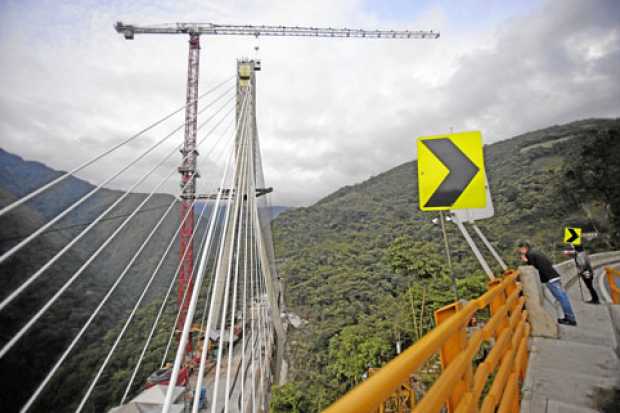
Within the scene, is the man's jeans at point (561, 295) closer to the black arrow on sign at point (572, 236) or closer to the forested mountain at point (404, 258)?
the black arrow on sign at point (572, 236)

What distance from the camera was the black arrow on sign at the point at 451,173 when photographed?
201cm

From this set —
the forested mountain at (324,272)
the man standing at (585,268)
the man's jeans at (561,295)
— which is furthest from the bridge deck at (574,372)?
the forested mountain at (324,272)

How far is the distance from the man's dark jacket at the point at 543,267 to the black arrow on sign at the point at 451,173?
2.48 meters

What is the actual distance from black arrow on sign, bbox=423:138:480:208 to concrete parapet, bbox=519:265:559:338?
2175mm

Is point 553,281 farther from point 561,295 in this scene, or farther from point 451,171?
point 451,171

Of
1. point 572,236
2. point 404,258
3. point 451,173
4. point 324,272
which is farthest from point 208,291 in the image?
point 324,272

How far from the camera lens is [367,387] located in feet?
1.74

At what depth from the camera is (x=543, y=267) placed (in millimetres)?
3525

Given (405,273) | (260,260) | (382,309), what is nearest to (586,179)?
(382,309)

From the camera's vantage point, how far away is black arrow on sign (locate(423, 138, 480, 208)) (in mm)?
2010

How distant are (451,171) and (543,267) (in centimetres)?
260

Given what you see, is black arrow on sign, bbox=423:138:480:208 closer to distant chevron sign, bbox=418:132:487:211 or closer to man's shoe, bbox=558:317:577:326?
distant chevron sign, bbox=418:132:487:211

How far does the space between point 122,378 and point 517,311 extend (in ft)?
28.5

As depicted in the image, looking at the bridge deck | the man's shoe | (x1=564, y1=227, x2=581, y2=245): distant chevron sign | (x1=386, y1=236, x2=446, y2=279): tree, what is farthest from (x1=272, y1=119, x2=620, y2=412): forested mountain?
the bridge deck
